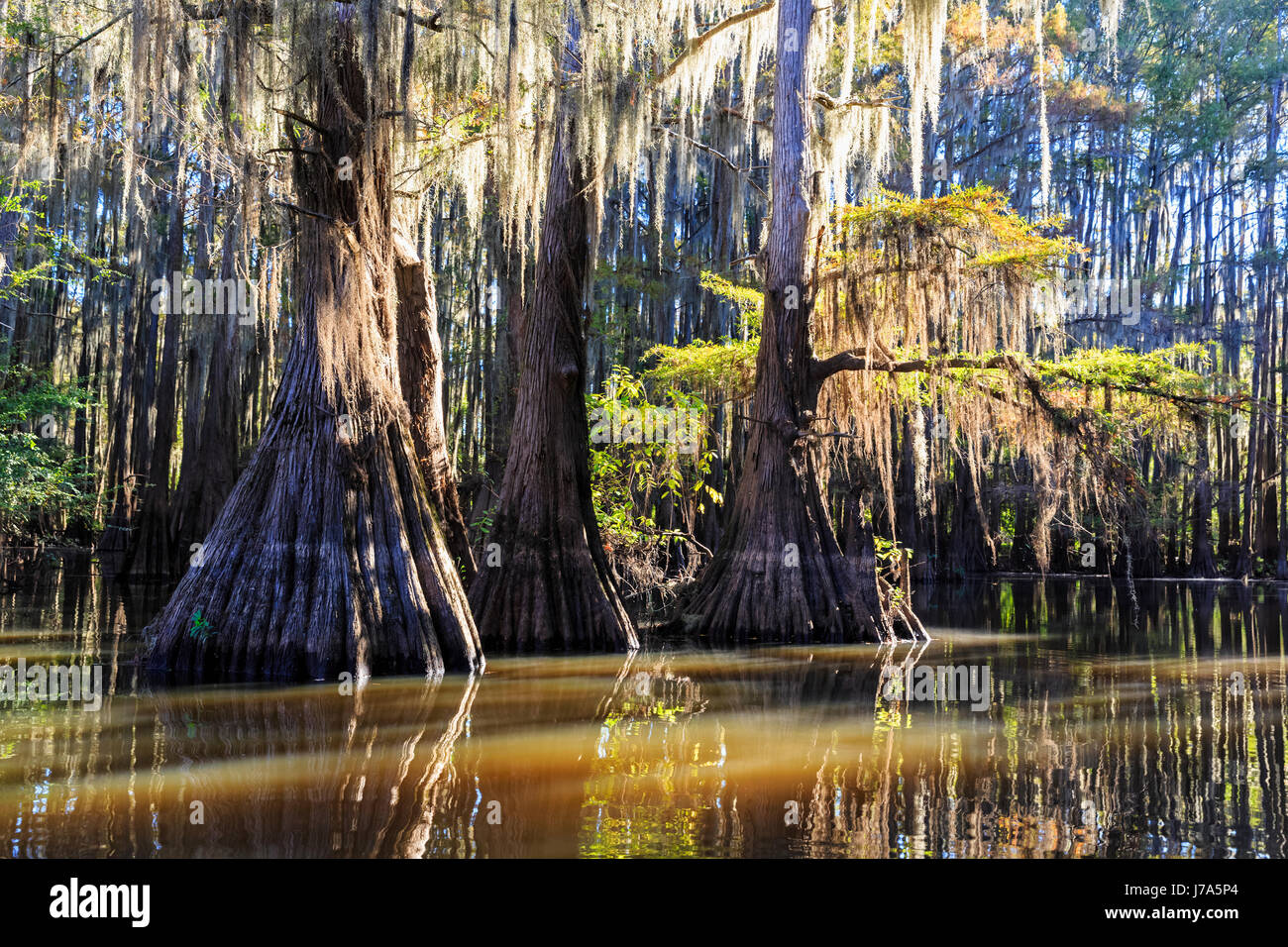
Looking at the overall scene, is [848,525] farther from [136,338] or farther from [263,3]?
[136,338]

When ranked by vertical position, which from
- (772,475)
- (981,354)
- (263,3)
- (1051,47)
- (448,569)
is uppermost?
(1051,47)

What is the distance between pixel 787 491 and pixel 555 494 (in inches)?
103

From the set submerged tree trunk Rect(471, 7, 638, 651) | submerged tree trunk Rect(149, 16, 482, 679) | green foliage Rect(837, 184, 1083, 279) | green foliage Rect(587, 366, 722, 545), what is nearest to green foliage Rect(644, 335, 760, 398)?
green foliage Rect(587, 366, 722, 545)

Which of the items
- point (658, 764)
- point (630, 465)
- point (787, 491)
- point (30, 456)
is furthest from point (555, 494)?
point (30, 456)

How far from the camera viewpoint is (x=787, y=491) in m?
10.8

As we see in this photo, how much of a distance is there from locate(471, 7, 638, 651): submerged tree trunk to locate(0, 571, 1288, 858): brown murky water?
0.80m

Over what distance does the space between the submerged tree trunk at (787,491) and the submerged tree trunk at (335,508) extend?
11.4 ft

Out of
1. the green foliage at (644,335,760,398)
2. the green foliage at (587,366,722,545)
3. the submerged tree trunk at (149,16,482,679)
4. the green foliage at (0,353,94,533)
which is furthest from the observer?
the green foliage at (644,335,760,398)

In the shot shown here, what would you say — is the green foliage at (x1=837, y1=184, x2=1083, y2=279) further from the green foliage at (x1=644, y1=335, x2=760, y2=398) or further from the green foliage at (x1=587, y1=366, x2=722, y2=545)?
the green foliage at (x1=587, y1=366, x2=722, y2=545)

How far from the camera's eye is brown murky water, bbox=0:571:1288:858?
3.46 meters

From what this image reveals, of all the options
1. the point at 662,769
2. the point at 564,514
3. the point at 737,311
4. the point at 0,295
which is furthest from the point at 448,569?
the point at 737,311

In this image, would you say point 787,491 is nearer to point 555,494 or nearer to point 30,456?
point 555,494
